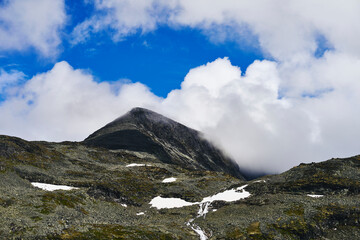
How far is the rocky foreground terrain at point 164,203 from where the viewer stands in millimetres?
46969

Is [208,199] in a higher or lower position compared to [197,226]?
higher

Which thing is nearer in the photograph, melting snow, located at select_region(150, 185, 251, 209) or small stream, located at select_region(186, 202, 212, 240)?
small stream, located at select_region(186, 202, 212, 240)

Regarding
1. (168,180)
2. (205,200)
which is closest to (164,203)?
(205,200)

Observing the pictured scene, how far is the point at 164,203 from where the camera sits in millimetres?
79438

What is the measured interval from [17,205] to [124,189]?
3982cm

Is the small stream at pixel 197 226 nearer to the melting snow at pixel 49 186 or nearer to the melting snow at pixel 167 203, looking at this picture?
the melting snow at pixel 167 203

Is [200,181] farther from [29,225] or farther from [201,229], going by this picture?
[29,225]

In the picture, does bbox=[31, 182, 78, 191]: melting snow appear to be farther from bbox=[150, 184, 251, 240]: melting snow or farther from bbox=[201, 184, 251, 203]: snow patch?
bbox=[201, 184, 251, 203]: snow patch

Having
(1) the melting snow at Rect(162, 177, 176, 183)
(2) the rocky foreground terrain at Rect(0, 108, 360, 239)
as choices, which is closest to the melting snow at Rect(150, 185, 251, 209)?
(2) the rocky foreground terrain at Rect(0, 108, 360, 239)

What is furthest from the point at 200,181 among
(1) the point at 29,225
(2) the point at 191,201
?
(1) the point at 29,225

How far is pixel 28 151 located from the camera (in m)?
101

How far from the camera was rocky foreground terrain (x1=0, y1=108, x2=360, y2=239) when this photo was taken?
46969mm

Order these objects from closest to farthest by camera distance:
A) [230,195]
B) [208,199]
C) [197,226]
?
[197,226], [230,195], [208,199]

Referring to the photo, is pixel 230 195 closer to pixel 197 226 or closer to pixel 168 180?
pixel 197 226
